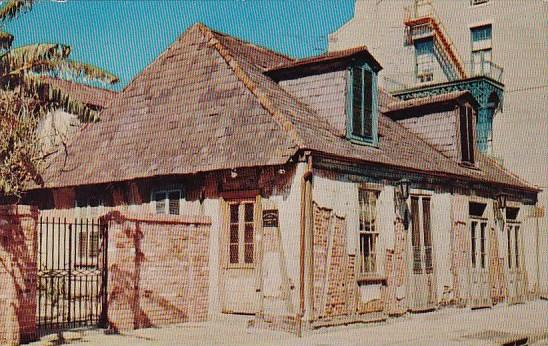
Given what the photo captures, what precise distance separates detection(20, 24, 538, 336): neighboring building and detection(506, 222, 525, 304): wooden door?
1.74ft

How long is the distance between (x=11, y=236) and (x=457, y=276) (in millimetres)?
A: 11847

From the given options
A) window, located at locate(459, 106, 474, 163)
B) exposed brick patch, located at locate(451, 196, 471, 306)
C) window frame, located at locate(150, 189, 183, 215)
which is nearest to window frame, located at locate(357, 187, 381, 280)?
exposed brick patch, located at locate(451, 196, 471, 306)

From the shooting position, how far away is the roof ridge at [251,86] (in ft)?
48.0

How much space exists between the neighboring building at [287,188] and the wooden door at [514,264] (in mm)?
531

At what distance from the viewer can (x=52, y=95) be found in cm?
1302

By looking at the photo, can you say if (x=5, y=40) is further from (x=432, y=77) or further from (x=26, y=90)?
(x=432, y=77)

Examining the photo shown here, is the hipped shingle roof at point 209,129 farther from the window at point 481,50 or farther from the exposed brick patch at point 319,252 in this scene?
the window at point 481,50

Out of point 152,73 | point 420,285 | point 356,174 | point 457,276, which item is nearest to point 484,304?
point 457,276

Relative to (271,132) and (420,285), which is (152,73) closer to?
A: (271,132)

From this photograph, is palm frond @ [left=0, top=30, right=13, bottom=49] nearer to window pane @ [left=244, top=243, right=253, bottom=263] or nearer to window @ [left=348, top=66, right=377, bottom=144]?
window pane @ [left=244, top=243, right=253, bottom=263]

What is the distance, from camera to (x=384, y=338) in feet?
44.7

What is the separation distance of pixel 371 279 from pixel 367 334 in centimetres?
182

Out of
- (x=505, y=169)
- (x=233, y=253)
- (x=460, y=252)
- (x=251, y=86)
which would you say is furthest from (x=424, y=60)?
(x=233, y=253)

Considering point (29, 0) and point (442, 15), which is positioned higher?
point (442, 15)
